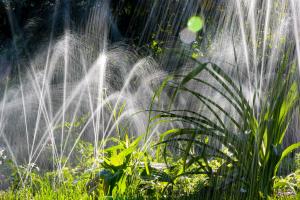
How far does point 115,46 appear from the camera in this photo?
341 inches

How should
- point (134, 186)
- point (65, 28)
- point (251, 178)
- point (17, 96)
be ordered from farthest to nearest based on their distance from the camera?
point (65, 28) → point (17, 96) → point (134, 186) → point (251, 178)

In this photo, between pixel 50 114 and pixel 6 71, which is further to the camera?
pixel 6 71

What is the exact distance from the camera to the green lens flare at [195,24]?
8.92 metres

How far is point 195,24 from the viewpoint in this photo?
9.14 meters

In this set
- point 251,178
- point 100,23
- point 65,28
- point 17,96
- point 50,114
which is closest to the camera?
point 251,178

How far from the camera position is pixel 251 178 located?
11.0ft

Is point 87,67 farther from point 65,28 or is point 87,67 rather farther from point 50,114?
point 65,28

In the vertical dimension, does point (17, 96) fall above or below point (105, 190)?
above

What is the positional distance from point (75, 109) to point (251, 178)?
499 centimetres

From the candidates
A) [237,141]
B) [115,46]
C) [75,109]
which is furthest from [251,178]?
[115,46]

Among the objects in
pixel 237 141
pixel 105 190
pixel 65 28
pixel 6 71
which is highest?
pixel 65 28

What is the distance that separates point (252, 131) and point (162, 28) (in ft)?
22.0

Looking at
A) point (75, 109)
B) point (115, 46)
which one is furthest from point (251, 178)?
point (115, 46)

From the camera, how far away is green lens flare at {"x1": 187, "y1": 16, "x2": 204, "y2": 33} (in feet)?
29.3
